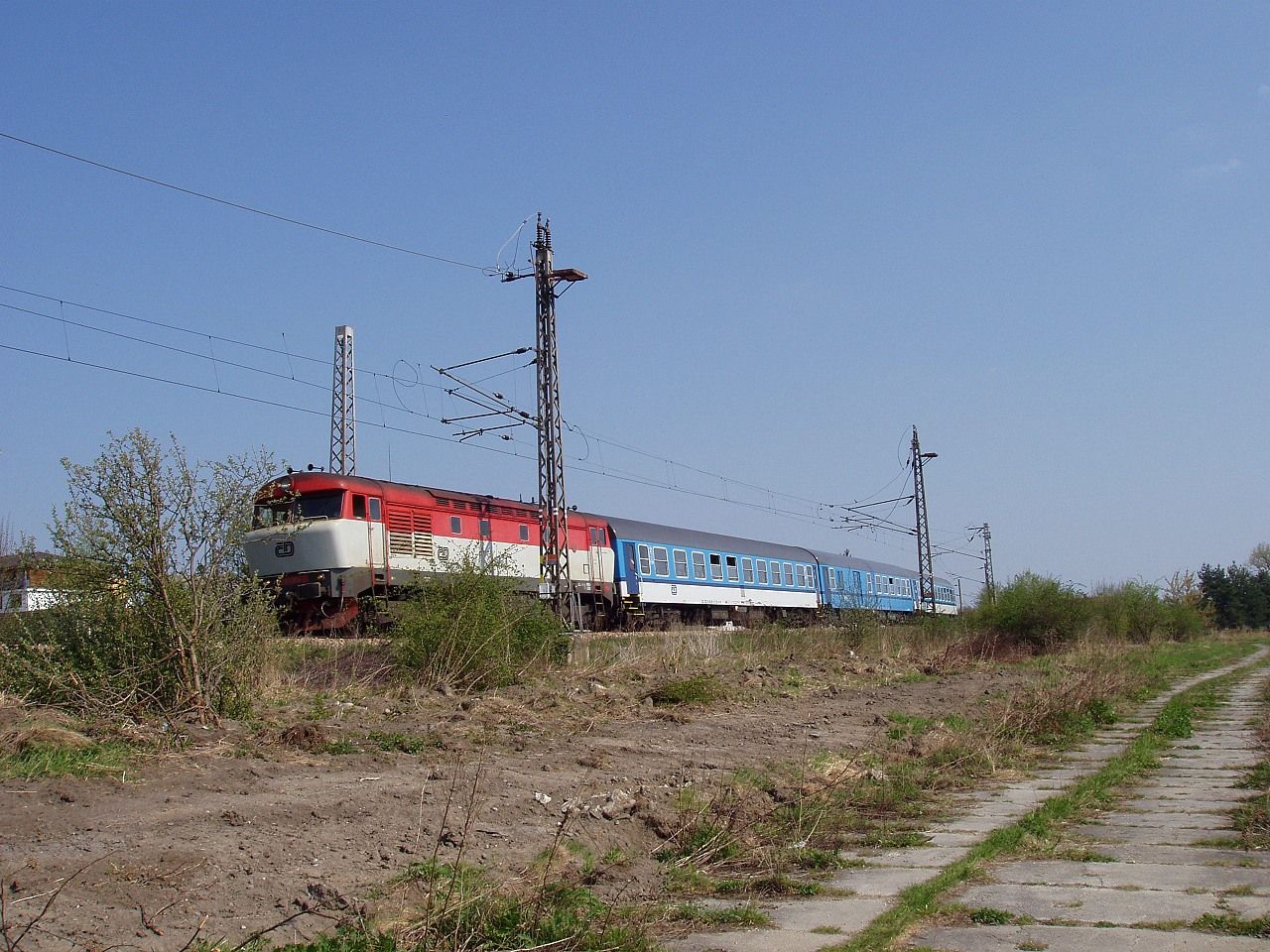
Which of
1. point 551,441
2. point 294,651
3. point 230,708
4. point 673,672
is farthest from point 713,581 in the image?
point 230,708

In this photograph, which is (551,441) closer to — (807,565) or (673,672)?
(673,672)

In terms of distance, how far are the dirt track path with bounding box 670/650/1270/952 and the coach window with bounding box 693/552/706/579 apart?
2591cm

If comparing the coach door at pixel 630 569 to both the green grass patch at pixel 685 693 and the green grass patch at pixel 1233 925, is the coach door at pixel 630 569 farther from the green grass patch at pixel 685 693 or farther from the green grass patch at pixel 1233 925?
the green grass patch at pixel 1233 925

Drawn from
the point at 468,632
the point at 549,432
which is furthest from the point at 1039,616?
the point at 468,632

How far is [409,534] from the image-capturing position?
23.7 metres

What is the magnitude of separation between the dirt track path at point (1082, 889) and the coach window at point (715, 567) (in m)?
26.7

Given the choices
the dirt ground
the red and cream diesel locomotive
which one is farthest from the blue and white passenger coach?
the dirt ground

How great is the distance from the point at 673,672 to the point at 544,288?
9.23 m

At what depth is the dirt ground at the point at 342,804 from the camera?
5043mm

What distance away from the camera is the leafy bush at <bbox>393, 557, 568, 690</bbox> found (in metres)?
13.6

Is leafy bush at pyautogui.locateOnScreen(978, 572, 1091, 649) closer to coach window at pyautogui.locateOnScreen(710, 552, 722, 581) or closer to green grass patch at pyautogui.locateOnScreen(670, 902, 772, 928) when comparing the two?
coach window at pyautogui.locateOnScreen(710, 552, 722, 581)

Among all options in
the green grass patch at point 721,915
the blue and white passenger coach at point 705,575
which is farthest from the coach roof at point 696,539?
the green grass patch at point 721,915

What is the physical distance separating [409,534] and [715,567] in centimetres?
1489

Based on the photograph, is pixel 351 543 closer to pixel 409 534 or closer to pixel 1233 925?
pixel 409 534
